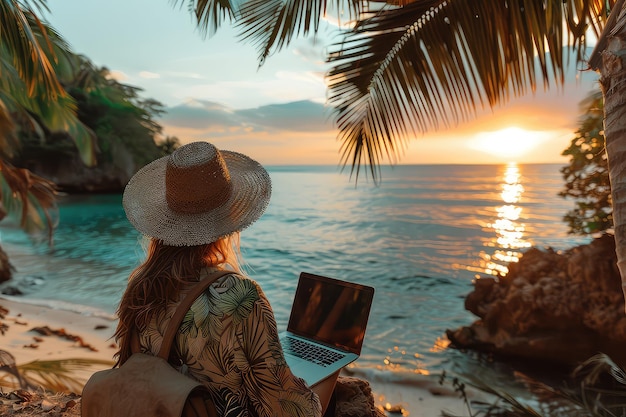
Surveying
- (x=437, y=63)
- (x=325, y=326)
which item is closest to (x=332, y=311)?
(x=325, y=326)

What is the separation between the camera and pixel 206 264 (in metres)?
1.71

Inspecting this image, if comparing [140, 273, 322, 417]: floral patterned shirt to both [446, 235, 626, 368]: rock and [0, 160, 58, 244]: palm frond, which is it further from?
[446, 235, 626, 368]: rock

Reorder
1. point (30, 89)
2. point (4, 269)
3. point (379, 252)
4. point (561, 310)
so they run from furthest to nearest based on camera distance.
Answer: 1. point (379, 252)
2. point (4, 269)
3. point (561, 310)
4. point (30, 89)

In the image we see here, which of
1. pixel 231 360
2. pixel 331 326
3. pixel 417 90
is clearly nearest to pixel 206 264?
pixel 231 360

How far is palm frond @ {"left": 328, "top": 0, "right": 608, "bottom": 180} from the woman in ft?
6.13

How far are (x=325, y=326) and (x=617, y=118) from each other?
56.6 inches

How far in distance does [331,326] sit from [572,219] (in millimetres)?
5753

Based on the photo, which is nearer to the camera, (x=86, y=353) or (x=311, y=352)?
(x=311, y=352)

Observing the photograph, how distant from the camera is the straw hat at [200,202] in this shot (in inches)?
67.7

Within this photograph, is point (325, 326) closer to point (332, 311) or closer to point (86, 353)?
point (332, 311)

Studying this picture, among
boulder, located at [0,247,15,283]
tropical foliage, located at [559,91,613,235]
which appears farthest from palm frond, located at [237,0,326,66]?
boulder, located at [0,247,15,283]

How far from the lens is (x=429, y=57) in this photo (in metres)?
3.62

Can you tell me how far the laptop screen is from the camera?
7.39 feet

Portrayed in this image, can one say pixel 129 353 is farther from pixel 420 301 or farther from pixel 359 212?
pixel 359 212
